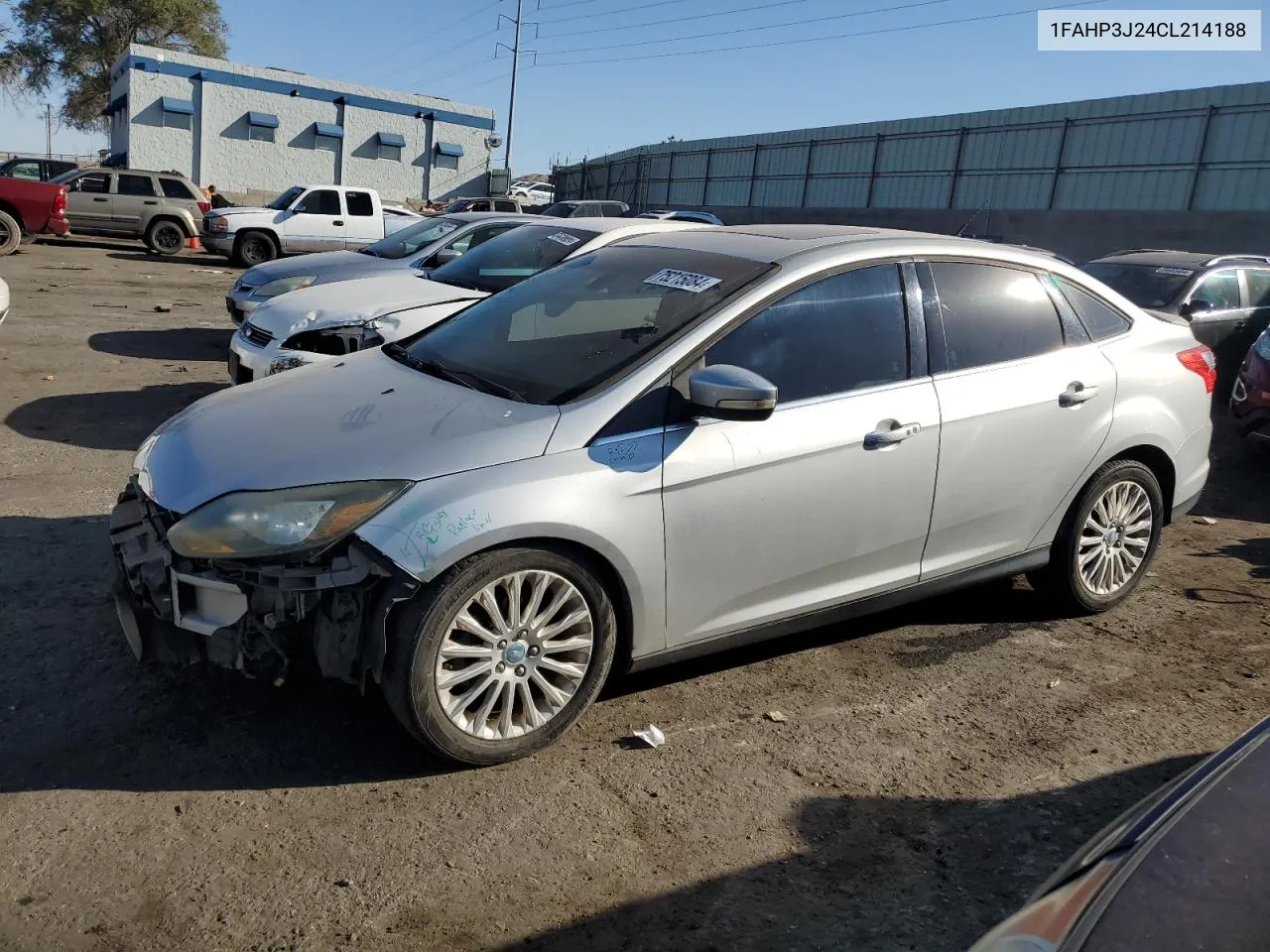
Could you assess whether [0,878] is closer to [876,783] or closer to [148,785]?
[148,785]

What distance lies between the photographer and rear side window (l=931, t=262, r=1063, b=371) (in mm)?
4250

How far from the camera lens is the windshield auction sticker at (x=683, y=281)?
394 centimetres

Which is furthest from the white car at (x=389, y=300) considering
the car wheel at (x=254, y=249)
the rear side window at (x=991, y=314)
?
the car wheel at (x=254, y=249)

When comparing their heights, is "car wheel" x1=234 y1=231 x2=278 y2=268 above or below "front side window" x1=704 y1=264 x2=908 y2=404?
below

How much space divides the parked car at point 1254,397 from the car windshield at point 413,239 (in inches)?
266

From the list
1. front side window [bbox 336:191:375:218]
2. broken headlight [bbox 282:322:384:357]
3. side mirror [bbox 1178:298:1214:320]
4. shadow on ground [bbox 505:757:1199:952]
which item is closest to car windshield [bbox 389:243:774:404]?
shadow on ground [bbox 505:757:1199:952]

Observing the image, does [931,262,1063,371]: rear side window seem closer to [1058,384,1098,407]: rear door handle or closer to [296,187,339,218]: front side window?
[1058,384,1098,407]: rear door handle

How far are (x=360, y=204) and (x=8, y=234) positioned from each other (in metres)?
6.25

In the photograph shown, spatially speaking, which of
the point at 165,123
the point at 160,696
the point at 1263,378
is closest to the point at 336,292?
the point at 160,696

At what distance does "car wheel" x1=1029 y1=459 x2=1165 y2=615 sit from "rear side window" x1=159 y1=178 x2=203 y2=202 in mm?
21924

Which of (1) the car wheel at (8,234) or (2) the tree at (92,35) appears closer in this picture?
(1) the car wheel at (8,234)

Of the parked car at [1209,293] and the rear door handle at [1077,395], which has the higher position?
the parked car at [1209,293]

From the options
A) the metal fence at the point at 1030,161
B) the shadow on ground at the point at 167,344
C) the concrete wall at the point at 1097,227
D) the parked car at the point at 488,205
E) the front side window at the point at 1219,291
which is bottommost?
the shadow on ground at the point at 167,344

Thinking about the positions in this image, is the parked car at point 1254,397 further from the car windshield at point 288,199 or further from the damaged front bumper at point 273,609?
the car windshield at point 288,199
